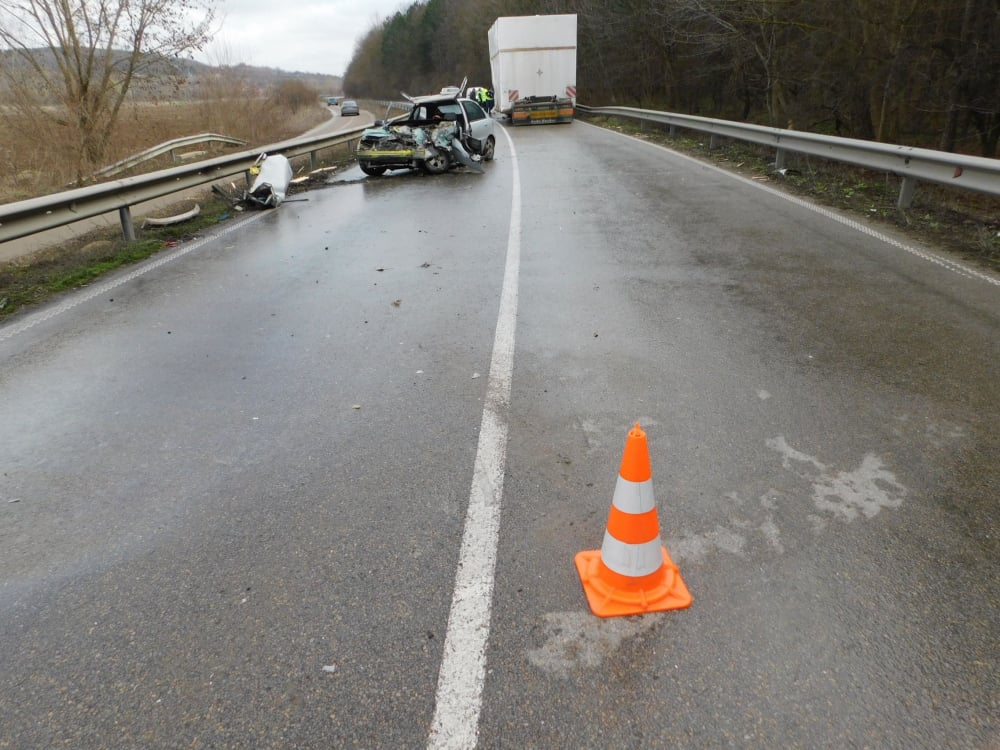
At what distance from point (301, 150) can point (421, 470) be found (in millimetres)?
13926

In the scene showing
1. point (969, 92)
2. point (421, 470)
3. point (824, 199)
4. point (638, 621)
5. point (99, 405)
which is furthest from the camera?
point (969, 92)

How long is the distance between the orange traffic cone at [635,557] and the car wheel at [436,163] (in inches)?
537

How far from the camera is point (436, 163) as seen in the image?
1522 centimetres

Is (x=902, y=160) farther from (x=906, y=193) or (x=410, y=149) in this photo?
(x=410, y=149)

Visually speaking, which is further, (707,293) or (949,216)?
(949,216)

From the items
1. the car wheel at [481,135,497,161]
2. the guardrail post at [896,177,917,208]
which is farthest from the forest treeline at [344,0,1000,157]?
the car wheel at [481,135,497,161]

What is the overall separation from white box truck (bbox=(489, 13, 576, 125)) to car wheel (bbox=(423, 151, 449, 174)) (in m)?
17.7

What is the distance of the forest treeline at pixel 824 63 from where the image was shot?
50.1 feet

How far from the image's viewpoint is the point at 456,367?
15.4ft

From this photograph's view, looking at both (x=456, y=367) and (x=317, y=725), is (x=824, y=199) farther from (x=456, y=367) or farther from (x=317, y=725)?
(x=317, y=725)

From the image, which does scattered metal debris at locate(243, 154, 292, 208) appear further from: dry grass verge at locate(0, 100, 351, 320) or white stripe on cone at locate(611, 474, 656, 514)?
white stripe on cone at locate(611, 474, 656, 514)

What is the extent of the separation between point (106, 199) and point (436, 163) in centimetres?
814

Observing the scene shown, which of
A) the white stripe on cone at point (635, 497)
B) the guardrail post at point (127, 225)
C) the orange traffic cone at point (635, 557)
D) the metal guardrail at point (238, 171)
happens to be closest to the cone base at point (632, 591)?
the orange traffic cone at point (635, 557)

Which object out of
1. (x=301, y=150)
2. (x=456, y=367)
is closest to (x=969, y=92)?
(x=301, y=150)
